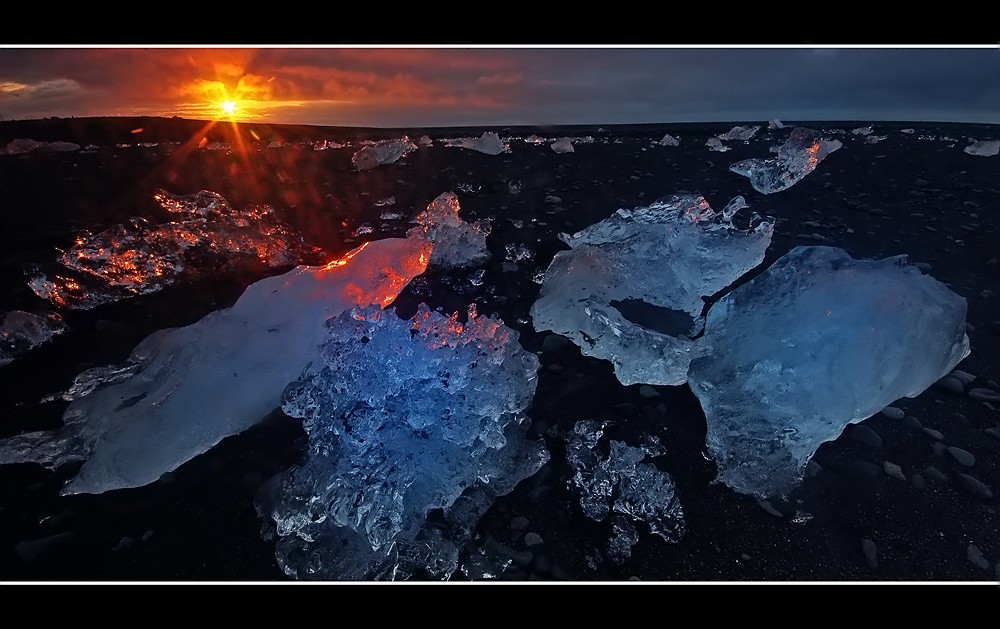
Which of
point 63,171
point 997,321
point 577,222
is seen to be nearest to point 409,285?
point 577,222

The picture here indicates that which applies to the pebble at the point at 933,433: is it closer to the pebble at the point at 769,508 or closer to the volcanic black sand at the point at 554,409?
the volcanic black sand at the point at 554,409

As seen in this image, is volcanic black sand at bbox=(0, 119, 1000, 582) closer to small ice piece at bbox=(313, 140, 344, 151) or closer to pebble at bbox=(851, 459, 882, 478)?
pebble at bbox=(851, 459, 882, 478)

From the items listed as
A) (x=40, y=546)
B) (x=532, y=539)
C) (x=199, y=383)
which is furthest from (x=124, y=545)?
(x=532, y=539)

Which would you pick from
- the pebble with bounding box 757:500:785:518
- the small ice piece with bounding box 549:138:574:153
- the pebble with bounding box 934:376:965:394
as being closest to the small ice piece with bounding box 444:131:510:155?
the small ice piece with bounding box 549:138:574:153

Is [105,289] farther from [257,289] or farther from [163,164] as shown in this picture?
[163,164]

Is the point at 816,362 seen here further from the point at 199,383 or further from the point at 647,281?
the point at 199,383

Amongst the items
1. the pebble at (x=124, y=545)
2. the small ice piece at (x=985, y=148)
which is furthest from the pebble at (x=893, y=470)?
the small ice piece at (x=985, y=148)

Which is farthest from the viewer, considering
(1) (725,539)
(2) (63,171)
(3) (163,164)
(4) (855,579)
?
(3) (163,164)
